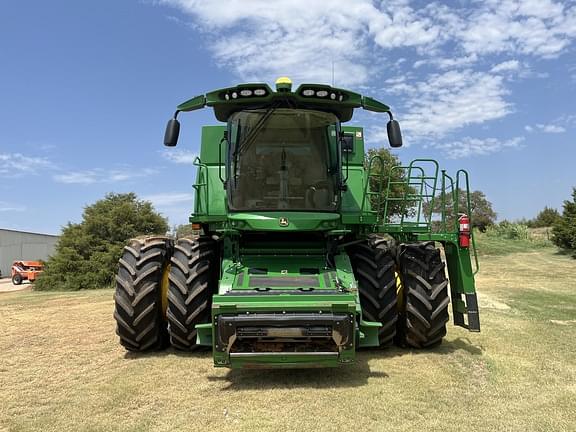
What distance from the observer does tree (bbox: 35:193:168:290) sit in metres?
25.6

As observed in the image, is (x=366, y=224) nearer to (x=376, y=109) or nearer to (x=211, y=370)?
(x=376, y=109)

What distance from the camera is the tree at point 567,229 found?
88.9 feet

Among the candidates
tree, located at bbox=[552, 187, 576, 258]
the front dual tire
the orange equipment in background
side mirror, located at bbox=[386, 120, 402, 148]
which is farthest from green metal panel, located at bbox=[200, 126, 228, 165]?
the orange equipment in background

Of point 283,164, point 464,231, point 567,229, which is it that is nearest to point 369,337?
point 464,231

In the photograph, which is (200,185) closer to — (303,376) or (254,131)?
(254,131)

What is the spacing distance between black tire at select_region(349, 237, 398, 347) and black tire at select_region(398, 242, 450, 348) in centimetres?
21

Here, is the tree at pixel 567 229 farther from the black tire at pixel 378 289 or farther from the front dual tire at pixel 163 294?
the front dual tire at pixel 163 294

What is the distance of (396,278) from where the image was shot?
675cm

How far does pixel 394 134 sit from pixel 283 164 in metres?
1.44

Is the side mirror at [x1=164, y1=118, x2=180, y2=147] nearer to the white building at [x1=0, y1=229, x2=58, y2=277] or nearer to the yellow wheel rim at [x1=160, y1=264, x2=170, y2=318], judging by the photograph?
the yellow wheel rim at [x1=160, y1=264, x2=170, y2=318]

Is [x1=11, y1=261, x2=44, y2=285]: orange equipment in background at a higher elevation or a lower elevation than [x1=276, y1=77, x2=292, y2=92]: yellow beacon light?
lower

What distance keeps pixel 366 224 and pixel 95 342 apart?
433 cm

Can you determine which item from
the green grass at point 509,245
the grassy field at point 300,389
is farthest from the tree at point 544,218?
the grassy field at point 300,389

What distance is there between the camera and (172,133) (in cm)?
648
